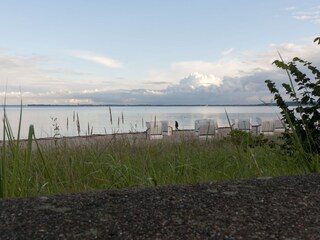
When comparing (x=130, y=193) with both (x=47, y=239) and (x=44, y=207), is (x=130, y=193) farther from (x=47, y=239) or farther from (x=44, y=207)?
(x=47, y=239)

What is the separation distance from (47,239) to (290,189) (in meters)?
1.46

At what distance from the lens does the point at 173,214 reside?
2.05m

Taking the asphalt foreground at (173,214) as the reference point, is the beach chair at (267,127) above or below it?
below

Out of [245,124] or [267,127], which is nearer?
[245,124]

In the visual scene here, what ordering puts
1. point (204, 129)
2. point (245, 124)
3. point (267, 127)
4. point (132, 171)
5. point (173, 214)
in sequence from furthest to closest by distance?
point (267, 127) < point (245, 124) < point (204, 129) < point (132, 171) < point (173, 214)

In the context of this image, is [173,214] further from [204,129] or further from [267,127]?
[267,127]

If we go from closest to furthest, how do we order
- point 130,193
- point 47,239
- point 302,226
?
point 47,239 → point 302,226 → point 130,193

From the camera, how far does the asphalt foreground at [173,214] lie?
1862 mm

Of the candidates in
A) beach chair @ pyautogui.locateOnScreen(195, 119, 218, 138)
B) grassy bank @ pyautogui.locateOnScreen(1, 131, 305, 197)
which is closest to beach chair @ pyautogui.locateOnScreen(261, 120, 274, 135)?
beach chair @ pyautogui.locateOnScreen(195, 119, 218, 138)

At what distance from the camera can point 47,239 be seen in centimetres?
178

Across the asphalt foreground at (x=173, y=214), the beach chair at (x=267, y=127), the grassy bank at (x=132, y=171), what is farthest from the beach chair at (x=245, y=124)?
the asphalt foreground at (x=173, y=214)

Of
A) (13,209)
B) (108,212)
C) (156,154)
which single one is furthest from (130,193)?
(156,154)

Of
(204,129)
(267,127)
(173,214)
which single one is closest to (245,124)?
(267,127)

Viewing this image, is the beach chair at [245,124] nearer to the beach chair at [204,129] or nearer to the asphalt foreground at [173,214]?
the beach chair at [204,129]
